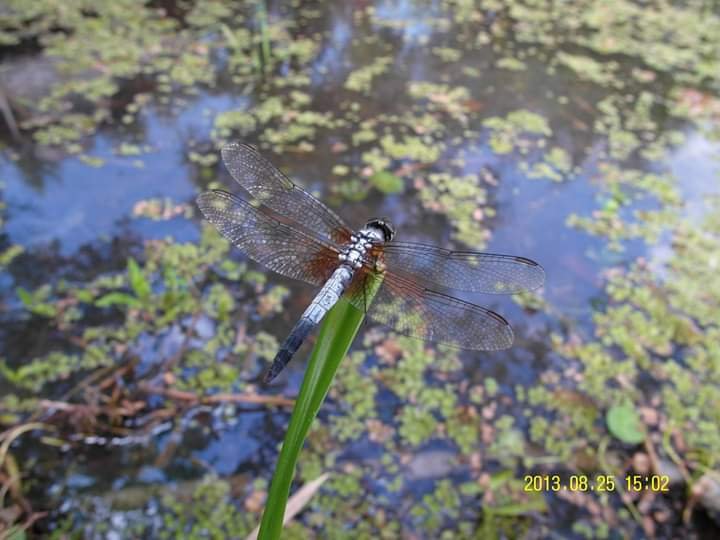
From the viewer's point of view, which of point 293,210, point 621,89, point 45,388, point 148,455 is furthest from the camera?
point 621,89

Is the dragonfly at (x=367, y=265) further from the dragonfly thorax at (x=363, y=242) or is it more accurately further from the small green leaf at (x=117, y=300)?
the small green leaf at (x=117, y=300)

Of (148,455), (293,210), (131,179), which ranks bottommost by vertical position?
(148,455)

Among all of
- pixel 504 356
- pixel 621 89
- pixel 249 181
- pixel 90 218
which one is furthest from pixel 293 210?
pixel 621 89

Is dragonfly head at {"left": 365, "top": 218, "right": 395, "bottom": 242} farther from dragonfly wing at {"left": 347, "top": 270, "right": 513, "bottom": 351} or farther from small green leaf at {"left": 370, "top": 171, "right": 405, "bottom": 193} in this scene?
small green leaf at {"left": 370, "top": 171, "right": 405, "bottom": 193}

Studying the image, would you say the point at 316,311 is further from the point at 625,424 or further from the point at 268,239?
the point at 625,424

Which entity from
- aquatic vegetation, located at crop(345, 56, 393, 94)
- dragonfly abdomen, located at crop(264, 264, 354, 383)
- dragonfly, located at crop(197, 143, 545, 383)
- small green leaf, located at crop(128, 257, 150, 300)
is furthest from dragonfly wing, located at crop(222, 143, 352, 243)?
aquatic vegetation, located at crop(345, 56, 393, 94)

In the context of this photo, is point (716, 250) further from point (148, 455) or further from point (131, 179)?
point (131, 179)

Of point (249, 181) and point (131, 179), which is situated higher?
point (249, 181)

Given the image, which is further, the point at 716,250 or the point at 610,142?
the point at 610,142
